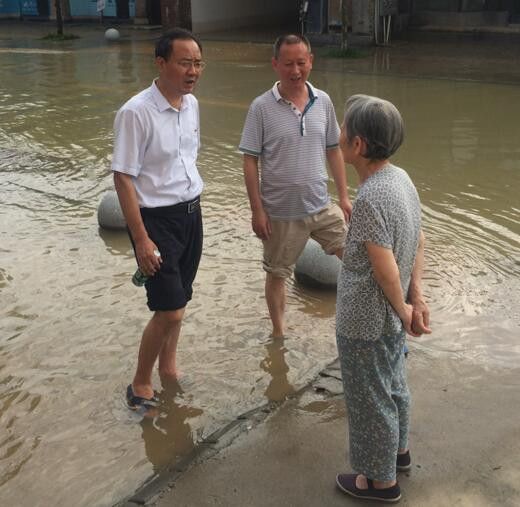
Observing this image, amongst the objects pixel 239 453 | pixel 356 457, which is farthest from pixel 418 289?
pixel 239 453

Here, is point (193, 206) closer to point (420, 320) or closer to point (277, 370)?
point (277, 370)

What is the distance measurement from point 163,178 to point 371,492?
1.83 m

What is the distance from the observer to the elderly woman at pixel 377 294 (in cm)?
282

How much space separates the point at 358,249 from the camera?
9.48ft

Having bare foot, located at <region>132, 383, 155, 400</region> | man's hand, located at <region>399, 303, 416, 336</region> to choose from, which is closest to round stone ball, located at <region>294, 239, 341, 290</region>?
bare foot, located at <region>132, 383, 155, 400</region>

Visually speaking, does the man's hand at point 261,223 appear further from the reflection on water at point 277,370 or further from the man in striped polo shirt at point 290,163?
the reflection on water at point 277,370

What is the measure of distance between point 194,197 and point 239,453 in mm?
1359

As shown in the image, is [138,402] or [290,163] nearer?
[138,402]

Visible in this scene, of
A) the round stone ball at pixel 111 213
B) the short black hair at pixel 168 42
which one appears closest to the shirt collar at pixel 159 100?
the short black hair at pixel 168 42

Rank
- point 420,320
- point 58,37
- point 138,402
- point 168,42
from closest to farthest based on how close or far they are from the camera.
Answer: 1. point 420,320
2. point 168,42
3. point 138,402
4. point 58,37

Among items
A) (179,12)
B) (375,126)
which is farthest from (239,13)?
(375,126)

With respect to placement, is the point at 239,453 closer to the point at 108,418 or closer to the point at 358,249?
the point at 108,418

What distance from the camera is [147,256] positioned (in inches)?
142

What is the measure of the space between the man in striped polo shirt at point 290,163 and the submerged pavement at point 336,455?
884 mm
